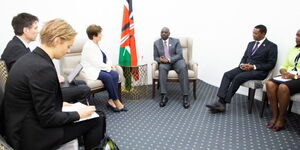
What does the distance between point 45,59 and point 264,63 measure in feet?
10.2

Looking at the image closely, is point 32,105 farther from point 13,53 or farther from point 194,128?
point 194,128

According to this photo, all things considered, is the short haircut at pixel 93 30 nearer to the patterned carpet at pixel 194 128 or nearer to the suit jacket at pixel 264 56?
the patterned carpet at pixel 194 128

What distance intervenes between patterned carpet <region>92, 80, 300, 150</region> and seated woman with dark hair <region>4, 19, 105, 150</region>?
3.98 feet

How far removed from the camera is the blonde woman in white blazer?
3611mm

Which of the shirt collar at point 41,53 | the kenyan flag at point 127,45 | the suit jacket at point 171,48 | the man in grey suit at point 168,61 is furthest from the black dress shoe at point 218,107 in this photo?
the shirt collar at point 41,53

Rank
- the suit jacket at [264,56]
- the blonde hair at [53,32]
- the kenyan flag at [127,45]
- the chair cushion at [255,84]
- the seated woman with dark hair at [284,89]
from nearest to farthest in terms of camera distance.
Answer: the blonde hair at [53,32] < the seated woman with dark hair at [284,89] < the chair cushion at [255,84] < the suit jacket at [264,56] < the kenyan flag at [127,45]

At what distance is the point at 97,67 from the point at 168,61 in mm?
1167

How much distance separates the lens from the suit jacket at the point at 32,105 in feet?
4.93

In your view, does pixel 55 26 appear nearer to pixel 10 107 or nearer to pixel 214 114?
pixel 10 107

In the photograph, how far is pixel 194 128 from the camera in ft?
10.4

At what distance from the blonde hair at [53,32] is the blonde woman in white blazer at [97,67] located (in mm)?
1962

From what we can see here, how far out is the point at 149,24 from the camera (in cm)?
495

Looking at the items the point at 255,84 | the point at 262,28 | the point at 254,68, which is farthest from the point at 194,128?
the point at 262,28

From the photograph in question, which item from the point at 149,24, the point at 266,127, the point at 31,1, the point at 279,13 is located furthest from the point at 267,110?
the point at 31,1
